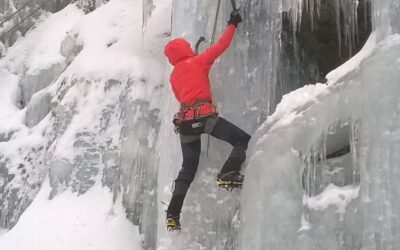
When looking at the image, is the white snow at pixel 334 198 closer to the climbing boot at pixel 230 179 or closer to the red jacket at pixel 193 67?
the climbing boot at pixel 230 179

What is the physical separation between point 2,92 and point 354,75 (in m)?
6.25

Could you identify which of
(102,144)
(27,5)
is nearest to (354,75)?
(102,144)

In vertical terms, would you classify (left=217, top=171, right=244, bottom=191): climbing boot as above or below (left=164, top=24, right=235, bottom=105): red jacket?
below

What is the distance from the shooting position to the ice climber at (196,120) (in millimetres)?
4398

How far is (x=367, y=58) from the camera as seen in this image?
3.77 m

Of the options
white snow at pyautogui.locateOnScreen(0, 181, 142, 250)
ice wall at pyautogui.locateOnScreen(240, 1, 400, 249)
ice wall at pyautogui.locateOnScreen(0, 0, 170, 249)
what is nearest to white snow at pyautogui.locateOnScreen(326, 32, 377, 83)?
ice wall at pyautogui.locateOnScreen(240, 1, 400, 249)

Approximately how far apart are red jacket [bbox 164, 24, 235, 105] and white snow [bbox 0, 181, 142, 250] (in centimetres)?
166

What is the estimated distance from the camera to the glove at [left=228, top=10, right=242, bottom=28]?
15.2 ft

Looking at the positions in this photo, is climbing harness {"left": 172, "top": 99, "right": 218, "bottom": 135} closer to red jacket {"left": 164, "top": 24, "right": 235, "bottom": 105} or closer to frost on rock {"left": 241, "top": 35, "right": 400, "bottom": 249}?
red jacket {"left": 164, "top": 24, "right": 235, "bottom": 105}

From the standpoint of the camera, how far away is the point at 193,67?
15.1 feet

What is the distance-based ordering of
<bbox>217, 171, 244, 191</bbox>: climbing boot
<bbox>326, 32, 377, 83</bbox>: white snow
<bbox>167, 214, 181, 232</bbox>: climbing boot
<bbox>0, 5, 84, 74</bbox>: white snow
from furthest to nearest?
<bbox>0, 5, 84, 74</bbox>: white snow, <bbox>167, 214, 181, 232</bbox>: climbing boot, <bbox>217, 171, 244, 191</bbox>: climbing boot, <bbox>326, 32, 377, 83</bbox>: white snow

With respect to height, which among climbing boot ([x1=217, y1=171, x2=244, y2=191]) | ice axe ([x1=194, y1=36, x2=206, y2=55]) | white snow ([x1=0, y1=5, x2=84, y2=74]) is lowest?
climbing boot ([x1=217, y1=171, x2=244, y2=191])

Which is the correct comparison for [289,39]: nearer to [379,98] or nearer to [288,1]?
[288,1]

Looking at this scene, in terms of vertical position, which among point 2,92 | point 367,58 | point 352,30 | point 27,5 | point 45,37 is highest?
point 27,5
